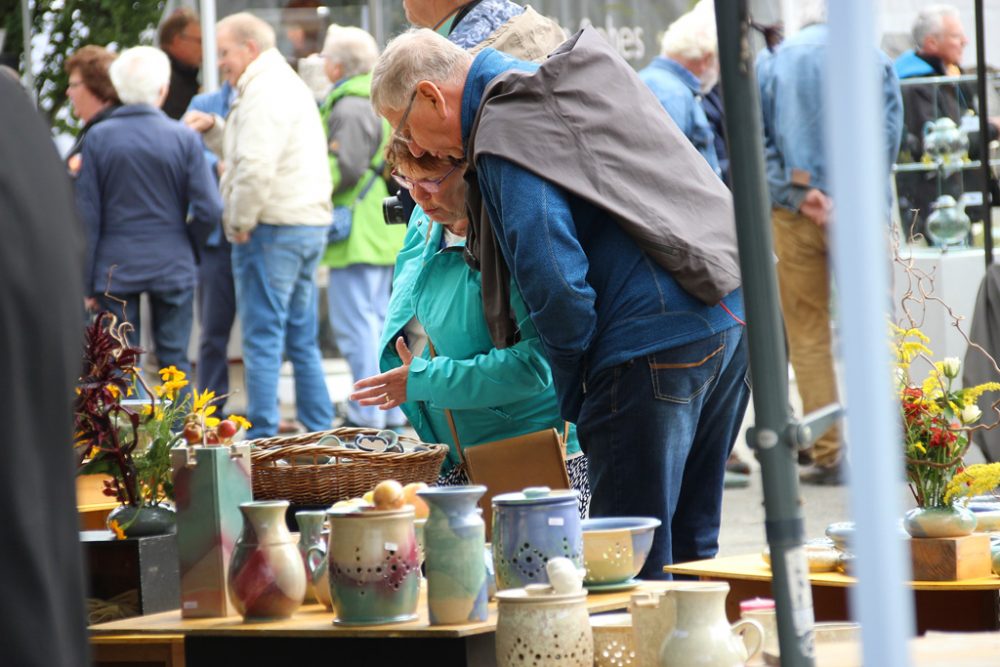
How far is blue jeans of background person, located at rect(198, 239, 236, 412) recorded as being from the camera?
752cm

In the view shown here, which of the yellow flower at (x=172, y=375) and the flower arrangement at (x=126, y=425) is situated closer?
the flower arrangement at (x=126, y=425)

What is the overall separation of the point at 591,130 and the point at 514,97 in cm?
15

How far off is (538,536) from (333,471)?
3.56ft

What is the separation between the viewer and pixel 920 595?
8.84 feet

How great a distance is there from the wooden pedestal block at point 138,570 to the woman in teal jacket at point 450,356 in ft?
1.98

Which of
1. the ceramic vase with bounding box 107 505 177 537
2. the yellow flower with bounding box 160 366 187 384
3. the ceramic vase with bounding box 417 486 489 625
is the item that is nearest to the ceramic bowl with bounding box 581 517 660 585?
the ceramic vase with bounding box 417 486 489 625

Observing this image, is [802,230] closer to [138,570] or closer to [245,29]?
[245,29]

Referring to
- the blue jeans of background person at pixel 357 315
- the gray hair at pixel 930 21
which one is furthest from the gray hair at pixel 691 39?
the blue jeans of background person at pixel 357 315

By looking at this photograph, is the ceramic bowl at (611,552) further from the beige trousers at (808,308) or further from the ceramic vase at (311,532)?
the beige trousers at (808,308)

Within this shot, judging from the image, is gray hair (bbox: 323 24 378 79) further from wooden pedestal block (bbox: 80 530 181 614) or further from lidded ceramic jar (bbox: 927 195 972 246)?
wooden pedestal block (bbox: 80 530 181 614)

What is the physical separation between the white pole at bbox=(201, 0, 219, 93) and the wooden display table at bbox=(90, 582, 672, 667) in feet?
23.0

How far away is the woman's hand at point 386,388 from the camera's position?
3.25m

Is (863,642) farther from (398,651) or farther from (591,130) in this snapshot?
(591,130)

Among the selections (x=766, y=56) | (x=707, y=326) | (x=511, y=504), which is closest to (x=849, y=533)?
(x=707, y=326)
